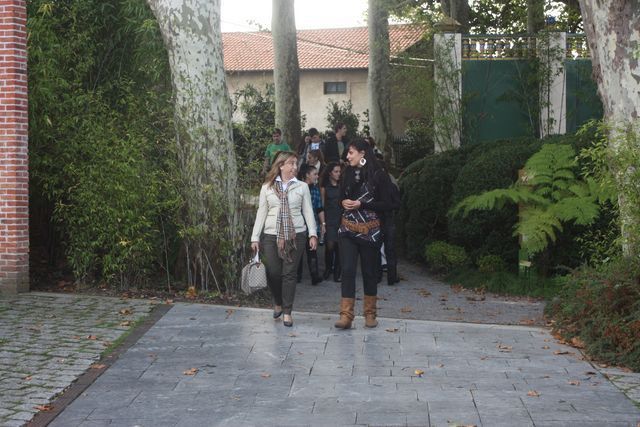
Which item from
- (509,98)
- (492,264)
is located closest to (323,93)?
(509,98)

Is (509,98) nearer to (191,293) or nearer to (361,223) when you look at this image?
(191,293)

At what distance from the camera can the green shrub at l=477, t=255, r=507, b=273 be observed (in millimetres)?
15094

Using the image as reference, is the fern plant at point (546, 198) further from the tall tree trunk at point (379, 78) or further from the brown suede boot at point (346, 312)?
the tall tree trunk at point (379, 78)

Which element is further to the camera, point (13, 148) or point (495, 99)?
point (495, 99)

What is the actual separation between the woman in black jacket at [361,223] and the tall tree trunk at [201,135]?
253 centimetres

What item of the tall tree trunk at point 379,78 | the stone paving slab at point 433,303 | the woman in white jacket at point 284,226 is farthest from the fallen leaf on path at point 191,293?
the tall tree trunk at point 379,78

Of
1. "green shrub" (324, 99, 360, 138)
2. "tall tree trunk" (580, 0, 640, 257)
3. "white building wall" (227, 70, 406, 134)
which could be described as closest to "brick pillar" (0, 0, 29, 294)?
"tall tree trunk" (580, 0, 640, 257)

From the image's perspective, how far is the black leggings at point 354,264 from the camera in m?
11.0

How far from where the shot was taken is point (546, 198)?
1409cm

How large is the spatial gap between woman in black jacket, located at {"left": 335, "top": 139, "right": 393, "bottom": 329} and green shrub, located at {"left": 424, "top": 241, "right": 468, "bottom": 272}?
15.3 ft

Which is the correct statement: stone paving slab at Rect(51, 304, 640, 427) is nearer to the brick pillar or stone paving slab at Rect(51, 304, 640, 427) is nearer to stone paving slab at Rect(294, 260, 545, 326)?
stone paving slab at Rect(294, 260, 545, 326)

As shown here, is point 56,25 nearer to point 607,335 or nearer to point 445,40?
point 607,335

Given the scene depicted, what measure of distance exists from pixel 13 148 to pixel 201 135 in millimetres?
2259

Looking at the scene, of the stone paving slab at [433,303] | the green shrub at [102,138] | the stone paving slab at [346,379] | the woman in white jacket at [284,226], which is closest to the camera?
the stone paving slab at [346,379]
